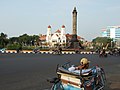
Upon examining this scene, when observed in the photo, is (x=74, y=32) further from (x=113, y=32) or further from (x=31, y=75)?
(x=113, y=32)

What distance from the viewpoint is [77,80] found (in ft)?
15.7

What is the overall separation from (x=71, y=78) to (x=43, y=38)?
5766 inches

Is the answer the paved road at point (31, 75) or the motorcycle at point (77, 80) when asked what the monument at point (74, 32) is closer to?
the paved road at point (31, 75)

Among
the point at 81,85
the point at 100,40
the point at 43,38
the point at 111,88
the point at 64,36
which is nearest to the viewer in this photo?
the point at 81,85


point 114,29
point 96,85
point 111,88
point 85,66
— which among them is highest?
point 114,29

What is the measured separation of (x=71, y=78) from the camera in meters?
4.86

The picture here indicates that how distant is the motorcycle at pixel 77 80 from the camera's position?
476 cm

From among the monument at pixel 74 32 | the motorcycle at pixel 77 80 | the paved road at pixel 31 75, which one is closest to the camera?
the motorcycle at pixel 77 80

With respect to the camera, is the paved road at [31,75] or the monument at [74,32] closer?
the paved road at [31,75]

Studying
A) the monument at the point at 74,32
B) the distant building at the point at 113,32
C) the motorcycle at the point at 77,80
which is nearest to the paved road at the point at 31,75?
the motorcycle at the point at 77,80

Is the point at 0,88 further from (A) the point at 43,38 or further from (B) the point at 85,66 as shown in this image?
(A) the point at 43,38

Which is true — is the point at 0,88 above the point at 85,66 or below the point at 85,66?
below

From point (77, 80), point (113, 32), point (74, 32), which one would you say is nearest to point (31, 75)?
point (77, 80)

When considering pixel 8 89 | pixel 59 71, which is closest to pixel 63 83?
pixel 59 71
